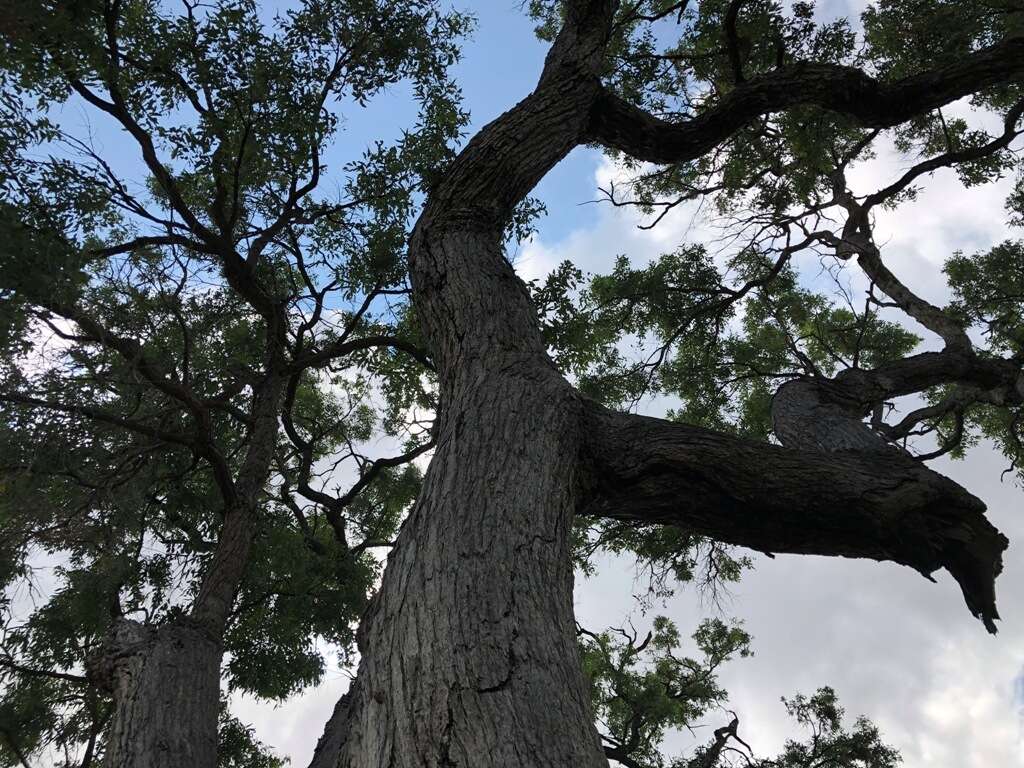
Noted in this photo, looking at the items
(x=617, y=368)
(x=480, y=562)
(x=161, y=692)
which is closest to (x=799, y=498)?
(x=480, y=562)

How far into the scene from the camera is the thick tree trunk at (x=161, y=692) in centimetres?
362

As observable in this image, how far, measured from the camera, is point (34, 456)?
191 inches

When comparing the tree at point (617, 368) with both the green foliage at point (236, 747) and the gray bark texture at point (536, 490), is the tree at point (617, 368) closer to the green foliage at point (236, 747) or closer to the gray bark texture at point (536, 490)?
the gray bark texture at point (536, 490)

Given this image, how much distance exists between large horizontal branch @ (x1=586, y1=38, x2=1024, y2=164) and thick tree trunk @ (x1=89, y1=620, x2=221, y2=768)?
452 cm

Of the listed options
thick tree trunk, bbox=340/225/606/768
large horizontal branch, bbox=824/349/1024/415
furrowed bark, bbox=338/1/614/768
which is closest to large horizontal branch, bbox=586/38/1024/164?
furrowed bark, bbox=338/1/614/768

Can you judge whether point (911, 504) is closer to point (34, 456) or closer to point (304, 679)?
point (34, 456)

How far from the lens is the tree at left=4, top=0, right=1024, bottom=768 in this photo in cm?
171

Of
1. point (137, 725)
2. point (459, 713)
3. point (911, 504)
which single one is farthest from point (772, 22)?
point (137, 725)

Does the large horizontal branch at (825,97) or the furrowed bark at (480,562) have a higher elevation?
the large horizontal branch at (825,97)

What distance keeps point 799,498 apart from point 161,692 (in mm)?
3807

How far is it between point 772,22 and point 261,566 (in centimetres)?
861

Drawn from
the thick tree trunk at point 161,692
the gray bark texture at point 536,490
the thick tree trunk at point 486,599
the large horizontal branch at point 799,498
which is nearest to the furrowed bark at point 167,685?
the thick tree trunk at point 161,692

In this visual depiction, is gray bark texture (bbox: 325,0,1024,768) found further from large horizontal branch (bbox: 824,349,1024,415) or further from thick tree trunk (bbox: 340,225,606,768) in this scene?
large horizontal branch (bbox: 824,349,1024,415)

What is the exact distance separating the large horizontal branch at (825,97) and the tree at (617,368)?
0.02 meters
